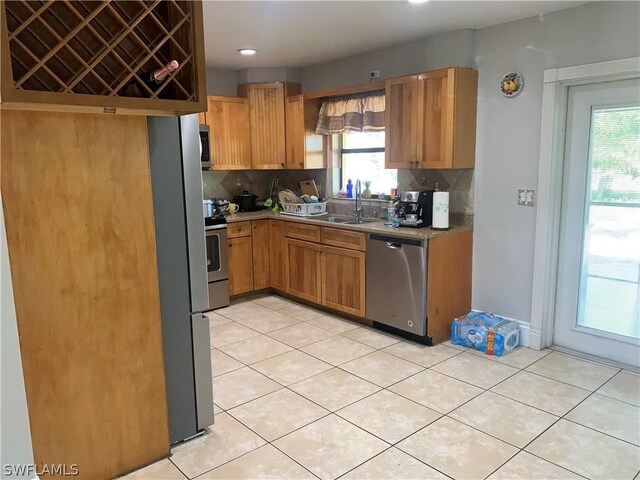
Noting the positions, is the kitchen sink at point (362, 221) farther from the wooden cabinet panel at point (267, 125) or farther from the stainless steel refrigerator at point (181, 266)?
the stainless steel refrigerator at point (181, 266)

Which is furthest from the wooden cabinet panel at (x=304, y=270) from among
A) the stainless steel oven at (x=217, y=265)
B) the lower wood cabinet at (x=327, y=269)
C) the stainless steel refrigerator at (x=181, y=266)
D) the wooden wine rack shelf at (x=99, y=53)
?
the wooden wine rack shelf at (x=99, y=53)

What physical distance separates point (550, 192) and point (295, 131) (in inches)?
106

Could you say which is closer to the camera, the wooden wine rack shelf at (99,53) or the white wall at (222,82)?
the wooden wine rack shelf at (99,53)

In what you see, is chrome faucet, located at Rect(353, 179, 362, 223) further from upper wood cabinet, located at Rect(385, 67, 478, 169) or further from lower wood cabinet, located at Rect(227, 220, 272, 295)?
lower wood cabinet, located at Rect(227, 220, 272, 295)

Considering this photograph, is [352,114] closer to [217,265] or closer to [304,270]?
[304,270]

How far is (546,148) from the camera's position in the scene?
3.44 m

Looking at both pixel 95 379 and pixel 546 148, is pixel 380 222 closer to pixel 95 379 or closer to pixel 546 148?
pixel 546 148

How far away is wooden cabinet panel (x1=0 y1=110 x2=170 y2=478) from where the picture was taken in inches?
74.5

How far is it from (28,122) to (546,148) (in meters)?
3.18

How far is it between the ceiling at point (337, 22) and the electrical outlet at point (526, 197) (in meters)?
1.24

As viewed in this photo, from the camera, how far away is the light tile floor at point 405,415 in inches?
90.8

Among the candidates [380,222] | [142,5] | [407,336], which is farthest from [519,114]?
[142,5]

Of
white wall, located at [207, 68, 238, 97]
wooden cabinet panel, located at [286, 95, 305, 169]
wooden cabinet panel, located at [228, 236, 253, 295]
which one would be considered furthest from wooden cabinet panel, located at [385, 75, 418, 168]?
white wall, located at [207, 68, 238, 97]

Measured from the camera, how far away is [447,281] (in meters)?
3.84
